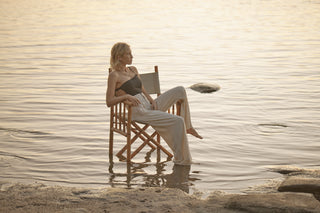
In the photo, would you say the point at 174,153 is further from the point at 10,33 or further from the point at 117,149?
the point at 10,33

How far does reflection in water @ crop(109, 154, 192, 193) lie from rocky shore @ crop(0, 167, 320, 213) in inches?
8.9

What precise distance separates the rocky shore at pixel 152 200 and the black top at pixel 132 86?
48.0 inches

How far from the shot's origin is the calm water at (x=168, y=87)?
5.51m

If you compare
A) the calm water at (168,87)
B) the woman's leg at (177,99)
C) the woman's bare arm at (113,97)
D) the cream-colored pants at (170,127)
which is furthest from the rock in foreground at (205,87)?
the woman's bare arm at (113,97)

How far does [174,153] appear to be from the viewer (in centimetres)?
565

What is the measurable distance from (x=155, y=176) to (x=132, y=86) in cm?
96

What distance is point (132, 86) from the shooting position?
5750 millimetres

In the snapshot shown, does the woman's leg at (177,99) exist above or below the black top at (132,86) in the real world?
below

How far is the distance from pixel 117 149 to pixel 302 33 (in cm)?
1304

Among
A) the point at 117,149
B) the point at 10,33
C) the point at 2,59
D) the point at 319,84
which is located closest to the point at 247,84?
the point at 319,84

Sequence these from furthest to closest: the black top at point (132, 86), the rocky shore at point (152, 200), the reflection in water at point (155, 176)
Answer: the black top at point (132, 86)
the reflection in water at point (155, 176)
the rocky shore at point (152, 200)

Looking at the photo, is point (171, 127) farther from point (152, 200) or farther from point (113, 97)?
point (152, 200)

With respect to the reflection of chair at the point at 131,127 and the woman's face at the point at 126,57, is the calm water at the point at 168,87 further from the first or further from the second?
the woman's face at the point at 126,57

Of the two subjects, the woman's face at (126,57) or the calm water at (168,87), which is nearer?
the calm water at (168,87)
